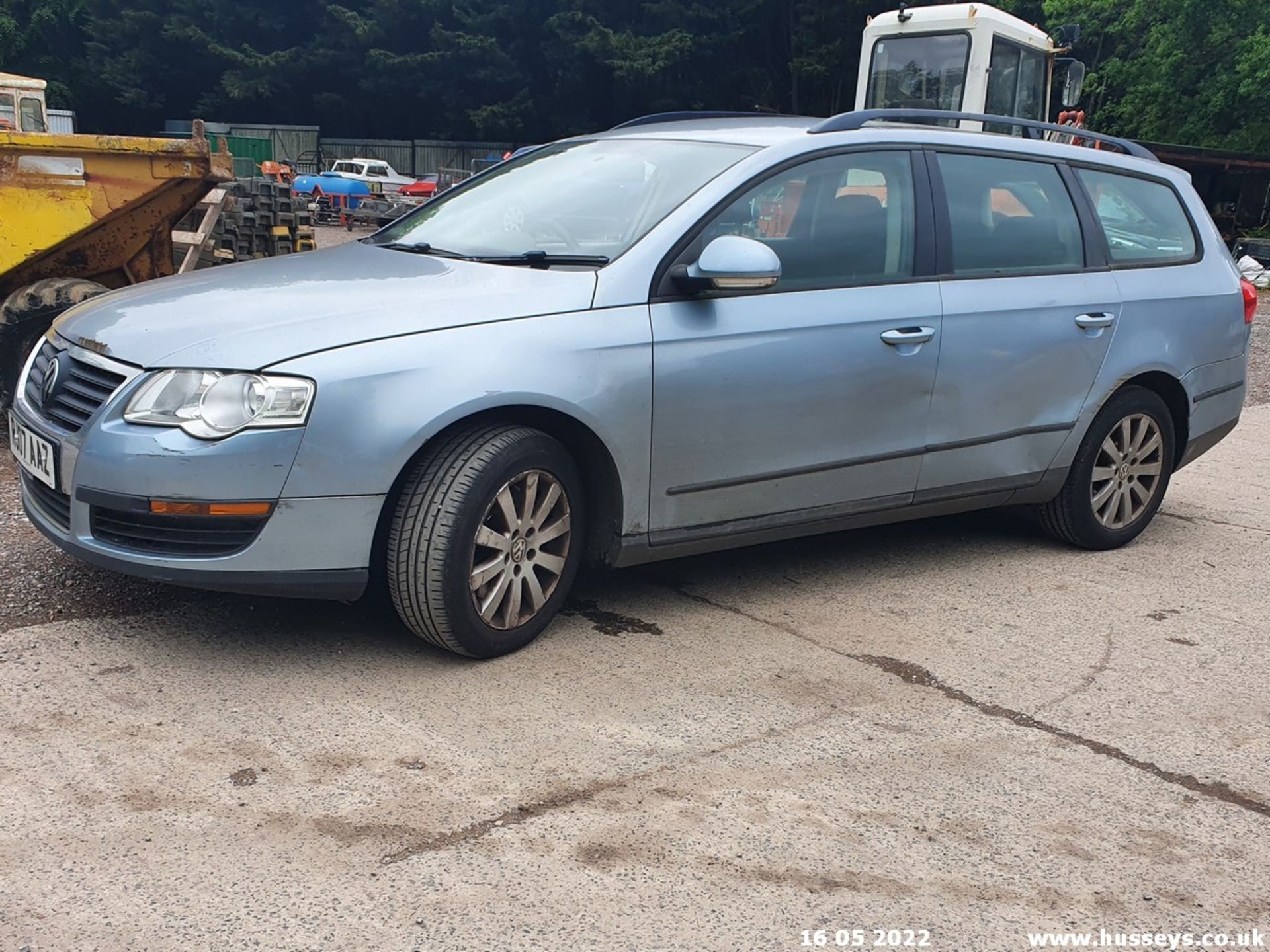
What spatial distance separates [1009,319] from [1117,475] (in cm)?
107

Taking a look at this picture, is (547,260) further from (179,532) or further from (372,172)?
(372,172)

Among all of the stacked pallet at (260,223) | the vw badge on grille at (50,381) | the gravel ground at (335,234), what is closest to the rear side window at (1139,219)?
the vw badge on grille at (50,381)

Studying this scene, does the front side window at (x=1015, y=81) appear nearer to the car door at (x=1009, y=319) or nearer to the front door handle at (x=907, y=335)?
the car door at (x=1009, y=319)

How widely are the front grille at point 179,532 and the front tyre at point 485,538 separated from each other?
1.35 feet

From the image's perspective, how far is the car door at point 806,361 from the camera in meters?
4.01

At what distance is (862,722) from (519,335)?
149 cm

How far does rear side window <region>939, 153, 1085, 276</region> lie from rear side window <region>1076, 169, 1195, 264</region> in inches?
8.2

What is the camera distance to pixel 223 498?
3371 mm

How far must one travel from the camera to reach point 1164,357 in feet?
17.5

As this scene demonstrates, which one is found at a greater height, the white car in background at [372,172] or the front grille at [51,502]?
the white car in background at [372,172]

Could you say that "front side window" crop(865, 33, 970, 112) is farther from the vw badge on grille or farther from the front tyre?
the vw badge on grille

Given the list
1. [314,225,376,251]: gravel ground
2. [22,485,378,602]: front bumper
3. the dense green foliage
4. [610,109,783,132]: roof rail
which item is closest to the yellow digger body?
[610,109,783,132]: roof rail

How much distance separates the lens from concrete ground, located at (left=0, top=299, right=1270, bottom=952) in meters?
2.60

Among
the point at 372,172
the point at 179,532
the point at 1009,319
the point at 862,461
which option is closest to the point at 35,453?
the point at 179,532
